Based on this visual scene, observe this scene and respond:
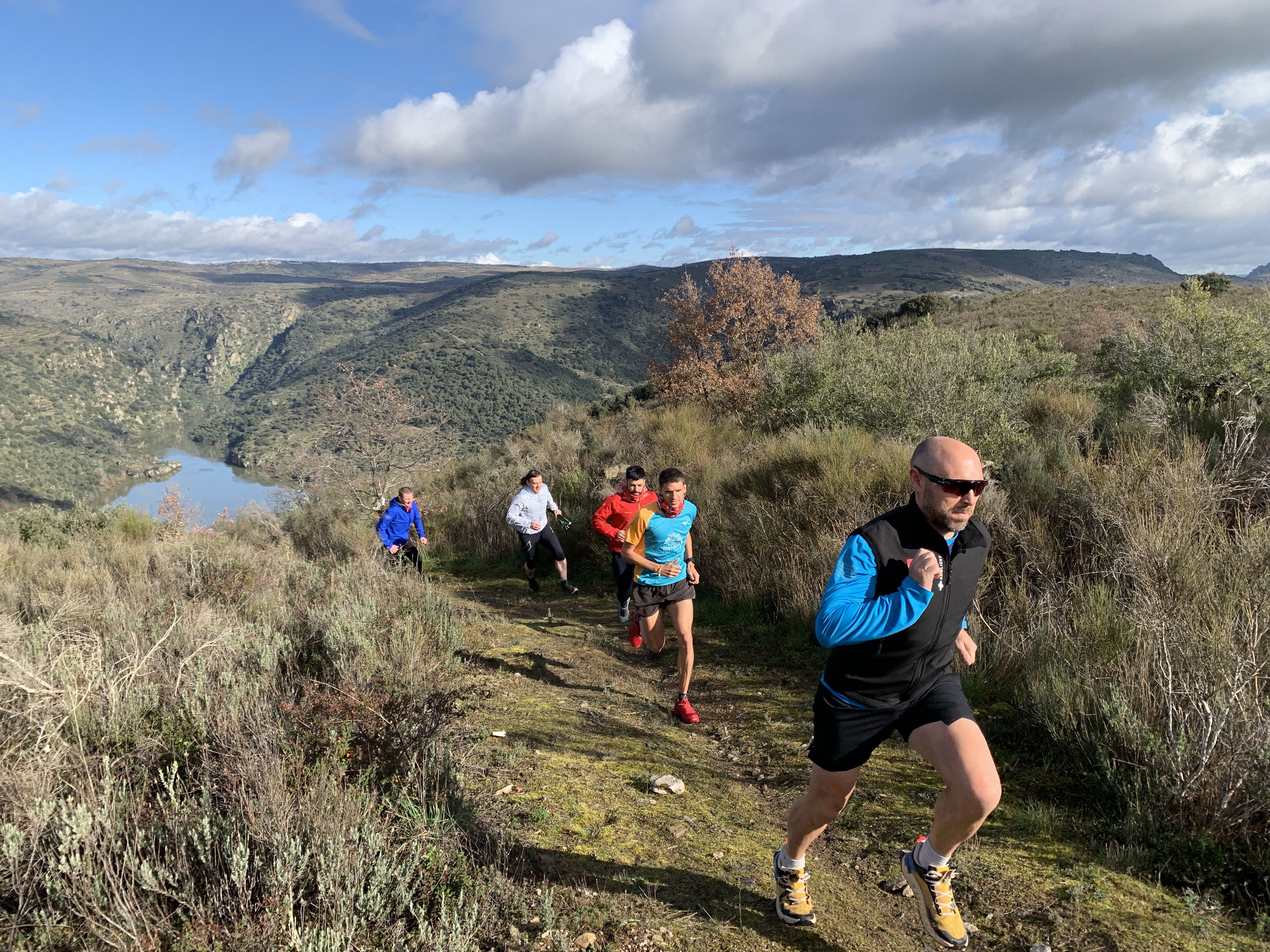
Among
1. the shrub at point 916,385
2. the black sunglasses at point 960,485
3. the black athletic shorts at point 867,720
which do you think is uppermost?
the shrub at point 916,385

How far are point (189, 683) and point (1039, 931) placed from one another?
4.27 m

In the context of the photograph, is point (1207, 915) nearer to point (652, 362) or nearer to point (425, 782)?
point (425, 782)

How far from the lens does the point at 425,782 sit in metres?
3.06

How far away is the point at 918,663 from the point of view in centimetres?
234

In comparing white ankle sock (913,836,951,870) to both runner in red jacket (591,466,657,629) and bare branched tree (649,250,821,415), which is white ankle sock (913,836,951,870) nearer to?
runner in red jacket (591,466,657,629)

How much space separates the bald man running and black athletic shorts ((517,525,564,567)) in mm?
6379

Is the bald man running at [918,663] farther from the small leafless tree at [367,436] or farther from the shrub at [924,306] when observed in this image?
the shrub at [924,306]

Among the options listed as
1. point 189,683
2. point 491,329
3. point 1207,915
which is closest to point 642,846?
point 1207,915

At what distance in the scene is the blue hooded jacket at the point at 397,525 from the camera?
8719 millimetres

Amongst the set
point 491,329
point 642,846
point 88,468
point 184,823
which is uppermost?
point 491,329

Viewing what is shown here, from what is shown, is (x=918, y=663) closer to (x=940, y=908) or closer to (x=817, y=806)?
(x=817, y=806)

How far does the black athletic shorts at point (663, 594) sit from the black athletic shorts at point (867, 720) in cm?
247

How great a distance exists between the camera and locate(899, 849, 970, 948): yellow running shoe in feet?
7.98

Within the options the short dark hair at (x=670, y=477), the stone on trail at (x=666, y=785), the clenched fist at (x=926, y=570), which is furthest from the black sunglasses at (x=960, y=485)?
the short dark hair at (x=670, y=477)
